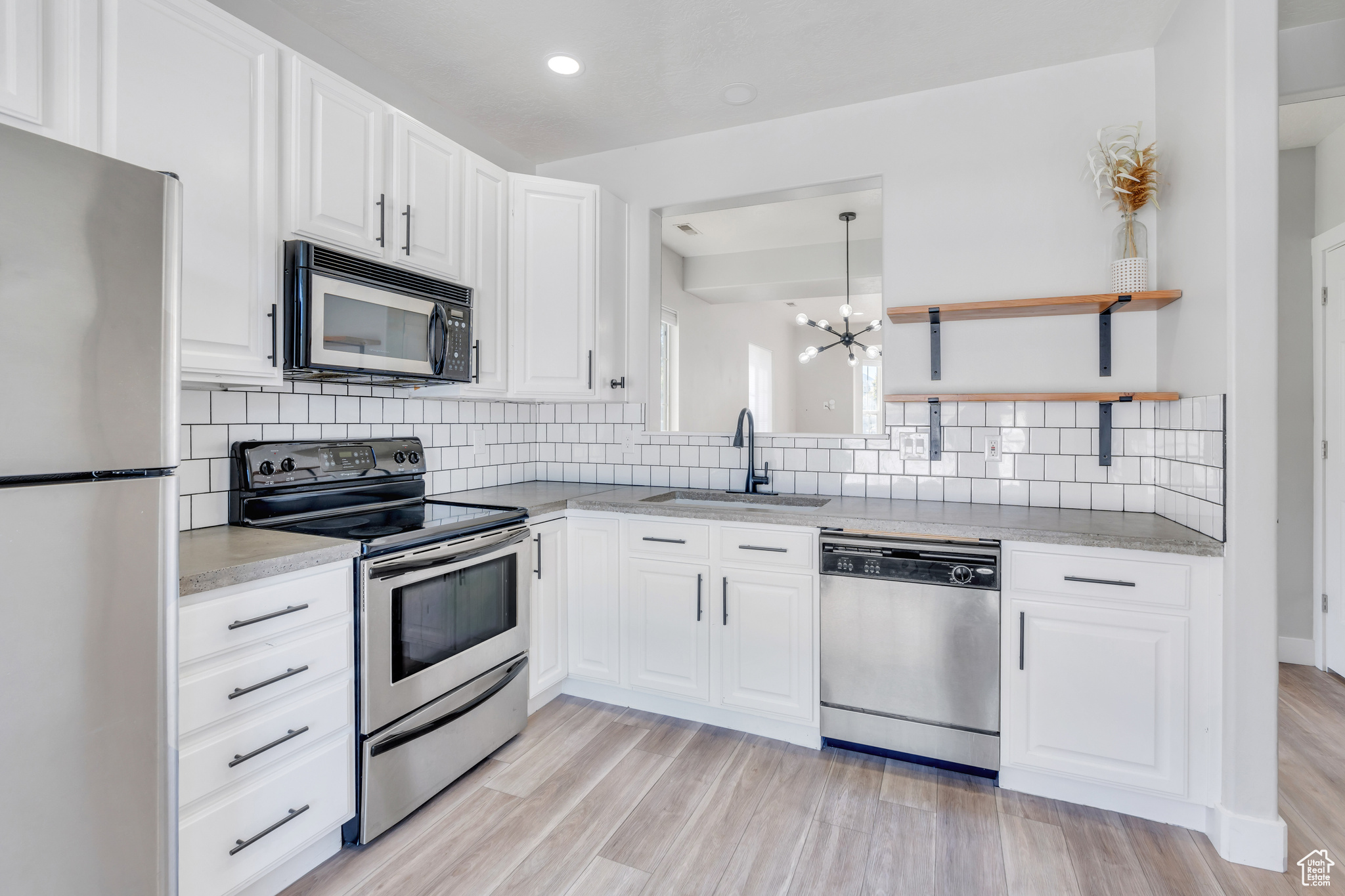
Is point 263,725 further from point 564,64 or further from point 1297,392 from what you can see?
point 1297,392

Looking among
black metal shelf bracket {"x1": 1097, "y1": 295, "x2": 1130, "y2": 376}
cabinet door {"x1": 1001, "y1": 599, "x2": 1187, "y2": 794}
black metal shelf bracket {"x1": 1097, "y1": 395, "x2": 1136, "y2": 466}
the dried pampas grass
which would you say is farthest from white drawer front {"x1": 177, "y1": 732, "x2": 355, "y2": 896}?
the dried pampas grass

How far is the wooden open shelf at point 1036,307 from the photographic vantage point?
2291mm

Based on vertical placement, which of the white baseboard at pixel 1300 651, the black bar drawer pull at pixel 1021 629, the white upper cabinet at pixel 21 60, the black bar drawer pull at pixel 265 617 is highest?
the white upper cabinet at pixel 21 60

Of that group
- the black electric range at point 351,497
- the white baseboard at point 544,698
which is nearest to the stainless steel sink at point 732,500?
the black electric range at point 351,497

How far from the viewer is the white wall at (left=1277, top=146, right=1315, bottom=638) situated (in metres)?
3.11

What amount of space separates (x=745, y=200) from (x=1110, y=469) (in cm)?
200

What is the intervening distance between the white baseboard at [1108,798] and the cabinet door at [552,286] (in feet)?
7.41

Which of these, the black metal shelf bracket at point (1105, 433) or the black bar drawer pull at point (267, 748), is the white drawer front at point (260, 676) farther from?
the black metal shelf bracket at point (1105, 433)

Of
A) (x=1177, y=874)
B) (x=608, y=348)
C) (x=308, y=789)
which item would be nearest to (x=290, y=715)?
(x=308, y=789)

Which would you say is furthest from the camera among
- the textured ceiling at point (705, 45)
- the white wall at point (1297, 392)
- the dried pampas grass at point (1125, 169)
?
Answer: the white wall at point (1297, 392)

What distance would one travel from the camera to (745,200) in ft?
10.5

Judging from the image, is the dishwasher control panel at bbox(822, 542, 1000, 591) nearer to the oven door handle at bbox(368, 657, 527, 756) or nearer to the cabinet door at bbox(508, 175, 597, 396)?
the oven door handle at bbox(368, 657, 527, 756)

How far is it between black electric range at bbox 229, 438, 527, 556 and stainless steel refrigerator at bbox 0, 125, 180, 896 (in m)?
0.71

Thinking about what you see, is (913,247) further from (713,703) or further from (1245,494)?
(713,703)
